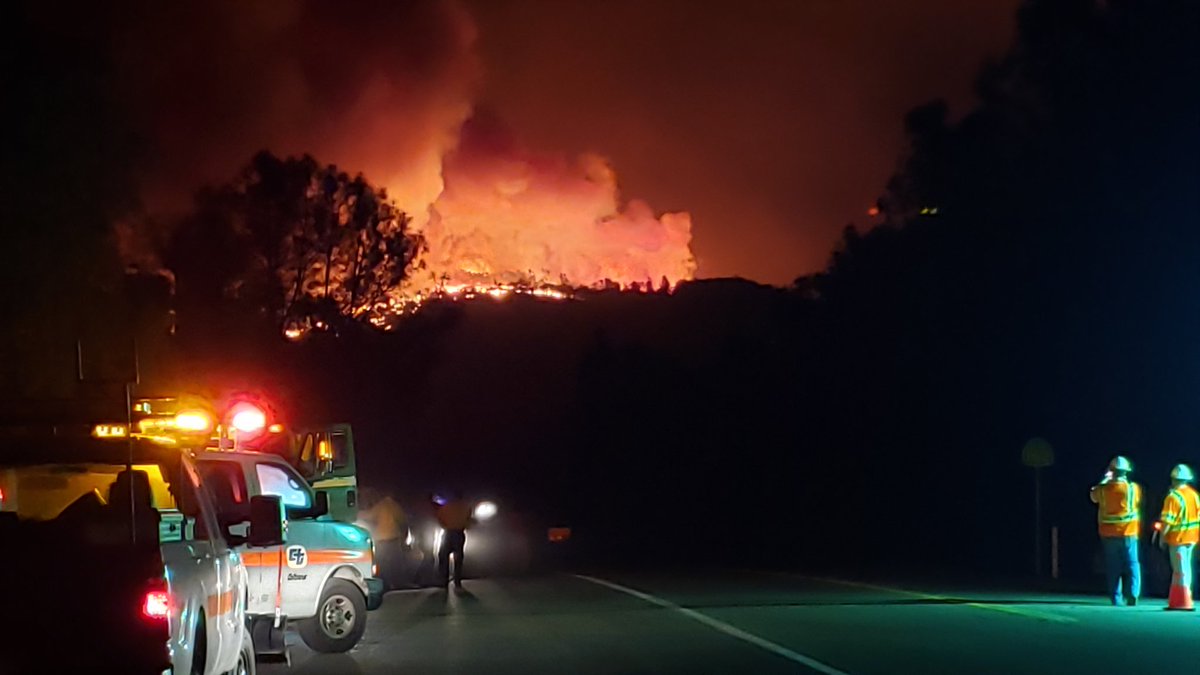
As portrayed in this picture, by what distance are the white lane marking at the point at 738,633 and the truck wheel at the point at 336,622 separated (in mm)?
4043

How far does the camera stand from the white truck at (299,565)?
15703mm

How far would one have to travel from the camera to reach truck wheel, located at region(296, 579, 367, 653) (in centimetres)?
1730

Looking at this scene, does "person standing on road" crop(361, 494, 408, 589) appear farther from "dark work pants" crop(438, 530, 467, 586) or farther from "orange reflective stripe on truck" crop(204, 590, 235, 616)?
"orange reflective stripe on truck" crop(204, 590, 235, 616)

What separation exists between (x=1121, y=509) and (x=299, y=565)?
11.4 meters

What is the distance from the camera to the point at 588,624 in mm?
19625

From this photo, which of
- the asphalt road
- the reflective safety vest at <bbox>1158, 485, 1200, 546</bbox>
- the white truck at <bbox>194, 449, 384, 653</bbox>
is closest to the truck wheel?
the white truck at <bbox>194, 449, 384, 653</bbox>

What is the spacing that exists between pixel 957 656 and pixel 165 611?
9.32 meters

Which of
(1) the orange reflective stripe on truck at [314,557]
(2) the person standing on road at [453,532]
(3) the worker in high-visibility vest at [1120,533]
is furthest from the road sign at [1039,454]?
(1) the orange reflective stripe on truck at [314,557]

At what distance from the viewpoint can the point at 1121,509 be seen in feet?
72.7

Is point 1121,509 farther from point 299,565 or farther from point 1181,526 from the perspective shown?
point 299,565

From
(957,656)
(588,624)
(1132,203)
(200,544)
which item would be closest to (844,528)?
(1132,203)

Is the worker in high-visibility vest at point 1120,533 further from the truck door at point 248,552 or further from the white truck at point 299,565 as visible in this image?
the truck door at point 248,552

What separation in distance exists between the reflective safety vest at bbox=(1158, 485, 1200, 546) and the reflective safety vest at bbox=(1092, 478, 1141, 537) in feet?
1.50

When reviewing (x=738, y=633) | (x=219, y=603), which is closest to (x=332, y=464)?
(x=738, y=633)
